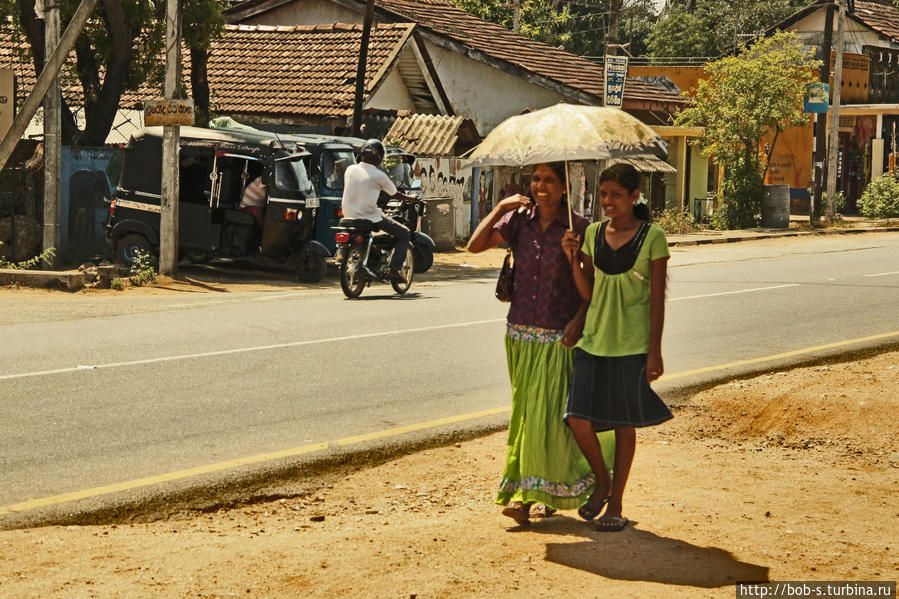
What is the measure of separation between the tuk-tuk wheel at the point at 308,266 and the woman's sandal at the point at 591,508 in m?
13.5

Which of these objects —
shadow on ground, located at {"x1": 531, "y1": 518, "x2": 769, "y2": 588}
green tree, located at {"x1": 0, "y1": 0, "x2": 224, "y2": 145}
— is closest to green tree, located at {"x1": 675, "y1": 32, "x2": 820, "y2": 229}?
green tree, located at {"x1": 0, "y1": 0, "x2": 224, "y2": 145}

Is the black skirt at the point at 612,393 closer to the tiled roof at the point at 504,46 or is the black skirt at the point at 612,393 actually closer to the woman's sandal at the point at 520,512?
the woman's sandal at the point at 520,512

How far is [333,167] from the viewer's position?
20641mm

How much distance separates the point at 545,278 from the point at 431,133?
22050 millimetres

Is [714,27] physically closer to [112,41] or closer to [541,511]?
[112,41]

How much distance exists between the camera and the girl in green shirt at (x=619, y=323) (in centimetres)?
582

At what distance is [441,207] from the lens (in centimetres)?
2588

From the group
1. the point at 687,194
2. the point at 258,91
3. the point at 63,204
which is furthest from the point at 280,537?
the point at 687,194

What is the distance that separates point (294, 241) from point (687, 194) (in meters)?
22.7

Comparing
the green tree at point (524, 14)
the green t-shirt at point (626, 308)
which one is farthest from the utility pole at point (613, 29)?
the green t-shirt at point (626, 308)

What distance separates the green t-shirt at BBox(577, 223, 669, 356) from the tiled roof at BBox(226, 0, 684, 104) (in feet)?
85.4

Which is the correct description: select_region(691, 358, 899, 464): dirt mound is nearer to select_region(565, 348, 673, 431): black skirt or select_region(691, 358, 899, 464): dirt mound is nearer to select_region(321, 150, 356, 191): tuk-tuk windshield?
select_region(565, 348, 673, 431): black skirt

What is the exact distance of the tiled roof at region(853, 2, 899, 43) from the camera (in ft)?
161

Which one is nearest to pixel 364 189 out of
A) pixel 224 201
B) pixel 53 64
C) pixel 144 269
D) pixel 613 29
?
pixel 224 201
